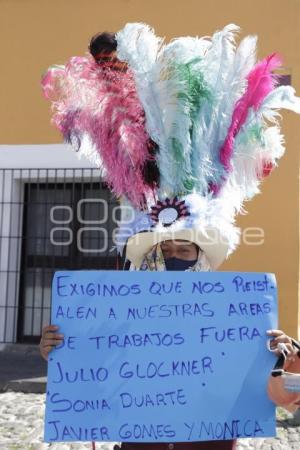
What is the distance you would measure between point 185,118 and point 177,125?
0.15 ft

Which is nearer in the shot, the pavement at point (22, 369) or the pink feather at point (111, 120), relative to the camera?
the pink feather at point (111, 120)

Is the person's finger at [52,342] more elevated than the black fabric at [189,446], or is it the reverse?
the person's finger at [52,342]

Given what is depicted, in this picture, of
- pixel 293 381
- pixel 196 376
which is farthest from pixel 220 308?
pixel 293 381

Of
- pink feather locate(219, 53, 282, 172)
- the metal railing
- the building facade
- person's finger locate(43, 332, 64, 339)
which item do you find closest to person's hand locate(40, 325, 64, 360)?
person's finger locate(43, 332, 64, 339)

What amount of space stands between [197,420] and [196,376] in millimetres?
148

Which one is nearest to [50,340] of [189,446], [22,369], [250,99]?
[189,446]

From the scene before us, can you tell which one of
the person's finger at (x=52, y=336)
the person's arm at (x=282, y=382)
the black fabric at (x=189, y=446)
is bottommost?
the black fabric at (x=189, y=446)

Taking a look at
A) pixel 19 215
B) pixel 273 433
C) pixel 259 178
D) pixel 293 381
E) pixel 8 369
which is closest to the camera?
pixel 293 381

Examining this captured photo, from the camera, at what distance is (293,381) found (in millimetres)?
1604

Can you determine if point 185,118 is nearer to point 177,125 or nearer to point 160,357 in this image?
point 177,125

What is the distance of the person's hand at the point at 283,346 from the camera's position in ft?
5.68

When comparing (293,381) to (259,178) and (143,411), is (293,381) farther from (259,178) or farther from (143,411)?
(259,178)

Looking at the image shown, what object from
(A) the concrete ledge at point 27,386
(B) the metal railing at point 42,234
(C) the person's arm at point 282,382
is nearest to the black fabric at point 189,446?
(C) the person's arm at point 282,382

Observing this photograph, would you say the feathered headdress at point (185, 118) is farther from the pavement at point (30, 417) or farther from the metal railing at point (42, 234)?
the metal railing at point (42, 234)
